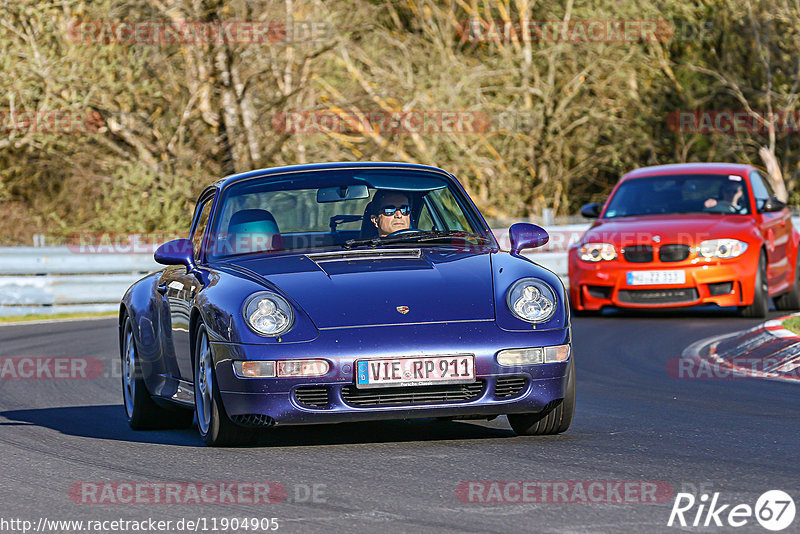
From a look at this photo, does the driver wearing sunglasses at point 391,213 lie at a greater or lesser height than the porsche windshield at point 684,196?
greater

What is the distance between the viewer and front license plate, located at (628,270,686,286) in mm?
15133

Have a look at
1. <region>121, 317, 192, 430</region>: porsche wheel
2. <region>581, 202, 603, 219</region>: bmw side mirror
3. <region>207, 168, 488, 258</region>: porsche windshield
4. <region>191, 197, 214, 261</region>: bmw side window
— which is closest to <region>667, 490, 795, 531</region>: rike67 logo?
<region>207, 168, 488, 258</region>: porsche windshield

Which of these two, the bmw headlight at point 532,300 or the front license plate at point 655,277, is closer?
the bmw headlight at point 532,300

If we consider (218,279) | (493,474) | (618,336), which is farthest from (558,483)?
(618,336)

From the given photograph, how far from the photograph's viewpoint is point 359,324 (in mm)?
6641

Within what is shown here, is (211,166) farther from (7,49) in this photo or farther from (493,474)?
(493,474)

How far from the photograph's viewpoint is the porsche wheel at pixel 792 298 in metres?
16.6

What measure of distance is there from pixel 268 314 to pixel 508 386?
→ 3.75 ft

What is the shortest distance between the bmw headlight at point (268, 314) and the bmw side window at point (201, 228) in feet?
4.20

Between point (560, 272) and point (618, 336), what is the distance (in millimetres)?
8042

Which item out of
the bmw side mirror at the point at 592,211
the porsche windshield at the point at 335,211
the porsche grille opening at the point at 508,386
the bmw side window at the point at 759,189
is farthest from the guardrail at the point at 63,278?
the porsche grille opening at the point at 508,386

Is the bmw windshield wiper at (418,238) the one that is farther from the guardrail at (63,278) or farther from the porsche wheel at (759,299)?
the guardrail at (63,278)

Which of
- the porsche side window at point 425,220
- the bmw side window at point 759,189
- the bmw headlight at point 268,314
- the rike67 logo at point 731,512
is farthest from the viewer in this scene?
the bmw side window at point 759,189

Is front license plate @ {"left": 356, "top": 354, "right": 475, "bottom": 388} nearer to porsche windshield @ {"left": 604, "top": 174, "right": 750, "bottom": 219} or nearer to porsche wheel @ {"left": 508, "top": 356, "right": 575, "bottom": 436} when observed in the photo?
porsche wheel @ {"left": 508, "top": 356, "right": 575, "bottom": 436}
